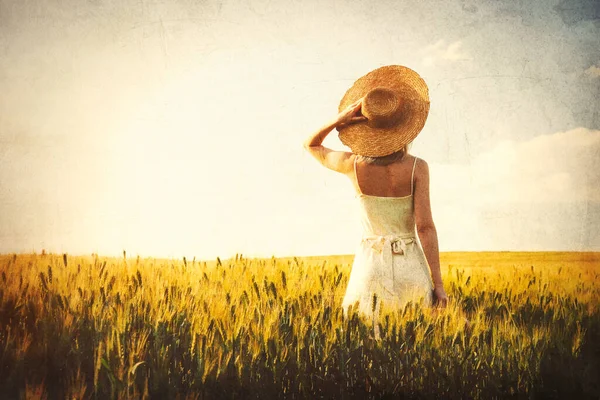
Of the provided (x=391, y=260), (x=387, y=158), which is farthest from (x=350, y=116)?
(x=391, y=260)

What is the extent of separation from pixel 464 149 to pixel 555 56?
1.04m

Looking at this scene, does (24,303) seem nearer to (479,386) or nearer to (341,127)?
(341,127)

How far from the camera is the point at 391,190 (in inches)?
108

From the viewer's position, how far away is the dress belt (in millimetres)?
2771

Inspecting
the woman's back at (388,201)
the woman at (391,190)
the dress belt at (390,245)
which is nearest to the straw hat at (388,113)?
the woman at (391,190)

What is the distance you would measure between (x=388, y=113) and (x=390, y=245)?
75 cm

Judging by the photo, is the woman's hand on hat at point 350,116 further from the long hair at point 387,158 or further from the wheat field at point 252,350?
the wheat field at point 252,350

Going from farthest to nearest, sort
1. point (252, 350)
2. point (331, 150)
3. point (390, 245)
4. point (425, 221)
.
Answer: point (331, 150) < point (390, 245) < point (425, 221) < point (252, 350)

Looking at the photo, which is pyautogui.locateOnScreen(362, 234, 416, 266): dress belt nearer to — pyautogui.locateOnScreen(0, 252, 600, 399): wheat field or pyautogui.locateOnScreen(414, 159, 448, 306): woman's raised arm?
pyautogui.locateOnScreen(414, 159, 448, 306): woman's raised arm

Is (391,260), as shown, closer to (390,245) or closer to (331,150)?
(390,245)

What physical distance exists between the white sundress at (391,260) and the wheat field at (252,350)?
14 cm

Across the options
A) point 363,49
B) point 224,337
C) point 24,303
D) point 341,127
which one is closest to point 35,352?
point 24,303

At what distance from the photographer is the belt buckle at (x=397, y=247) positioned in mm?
2769

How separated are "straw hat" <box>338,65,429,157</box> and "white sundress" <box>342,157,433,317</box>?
20 cm
